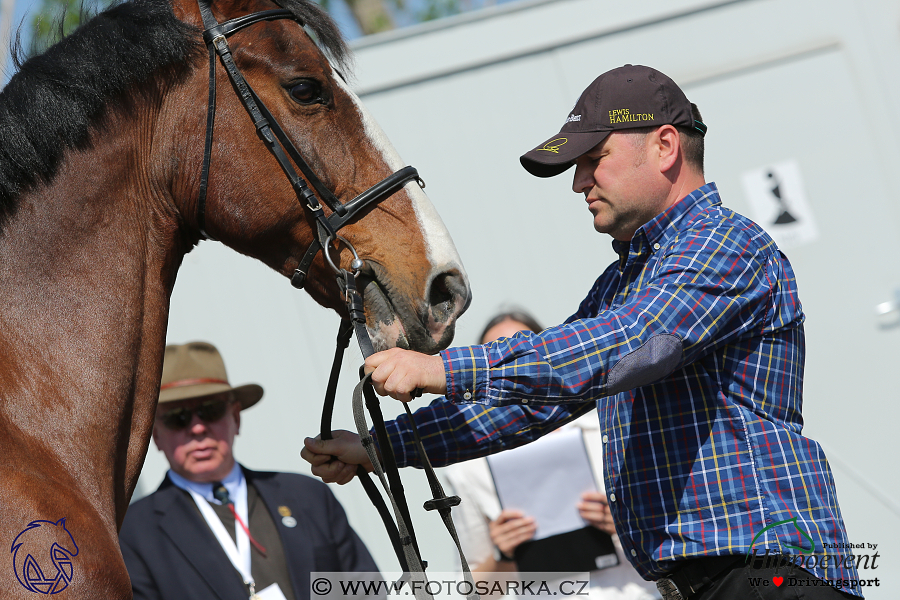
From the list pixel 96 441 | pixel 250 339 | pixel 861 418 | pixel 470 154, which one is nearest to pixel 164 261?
pixel 96 441

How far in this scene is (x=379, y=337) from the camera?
6.09 ft

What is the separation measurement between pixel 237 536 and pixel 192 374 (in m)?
0.80

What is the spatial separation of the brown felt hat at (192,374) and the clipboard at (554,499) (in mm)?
1381

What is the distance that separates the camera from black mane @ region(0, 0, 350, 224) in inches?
66.1

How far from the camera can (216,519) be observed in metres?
3.27

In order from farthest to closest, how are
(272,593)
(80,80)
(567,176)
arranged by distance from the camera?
(567,176)
(272,593)
(80,80)

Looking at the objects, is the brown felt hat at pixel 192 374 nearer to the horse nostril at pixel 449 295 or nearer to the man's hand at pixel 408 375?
the horse nostril at pixel 449 295

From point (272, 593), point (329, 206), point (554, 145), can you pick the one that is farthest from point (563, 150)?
point (272, 593)

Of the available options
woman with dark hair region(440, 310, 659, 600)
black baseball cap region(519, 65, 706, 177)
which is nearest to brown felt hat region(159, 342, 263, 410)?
woman with dark hair region(440, 310, 659, 600)

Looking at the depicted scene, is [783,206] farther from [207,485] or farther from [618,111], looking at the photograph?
[207,485]

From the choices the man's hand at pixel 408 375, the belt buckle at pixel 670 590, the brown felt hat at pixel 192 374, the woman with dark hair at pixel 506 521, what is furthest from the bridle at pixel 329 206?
the brown felt hat at pixel 192 374

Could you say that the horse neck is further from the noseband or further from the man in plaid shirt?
the man in plaid shirt

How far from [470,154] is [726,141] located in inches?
67.0

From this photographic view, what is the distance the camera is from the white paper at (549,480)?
320cm
